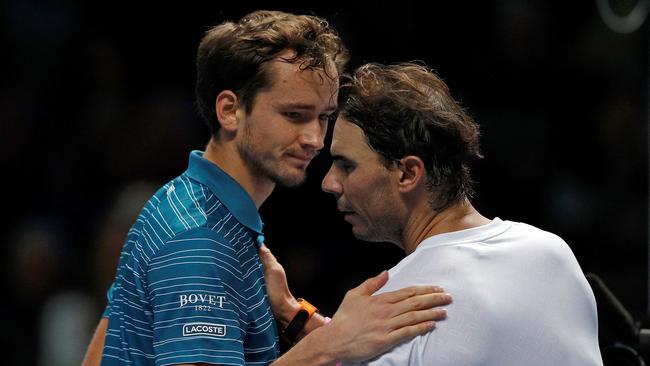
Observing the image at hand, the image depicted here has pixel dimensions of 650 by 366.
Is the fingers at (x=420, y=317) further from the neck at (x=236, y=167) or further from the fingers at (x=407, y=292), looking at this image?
the neck at (x=236, y=167)

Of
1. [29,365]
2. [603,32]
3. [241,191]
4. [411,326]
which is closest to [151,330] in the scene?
[241,191]

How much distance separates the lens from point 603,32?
17.9 feet

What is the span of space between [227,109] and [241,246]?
388mm

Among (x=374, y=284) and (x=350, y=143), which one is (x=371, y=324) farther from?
(x=350, y=143)

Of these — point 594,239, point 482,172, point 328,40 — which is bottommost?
point 594,239

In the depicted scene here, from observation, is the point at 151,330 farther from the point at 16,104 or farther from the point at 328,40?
the point at 16,104

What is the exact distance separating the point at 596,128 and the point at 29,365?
310 centimetres

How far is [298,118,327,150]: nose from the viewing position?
2590mm

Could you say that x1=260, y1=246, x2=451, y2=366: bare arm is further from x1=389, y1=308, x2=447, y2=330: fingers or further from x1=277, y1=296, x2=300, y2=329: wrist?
x1=277, y1=296, x2=300, y2=329: wrist

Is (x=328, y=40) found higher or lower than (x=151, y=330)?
higher

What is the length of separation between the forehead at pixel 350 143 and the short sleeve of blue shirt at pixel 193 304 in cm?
37

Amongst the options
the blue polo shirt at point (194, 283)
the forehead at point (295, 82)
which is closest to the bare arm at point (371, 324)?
the blue polo shirt at point (194, 283)

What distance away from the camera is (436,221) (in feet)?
7.68

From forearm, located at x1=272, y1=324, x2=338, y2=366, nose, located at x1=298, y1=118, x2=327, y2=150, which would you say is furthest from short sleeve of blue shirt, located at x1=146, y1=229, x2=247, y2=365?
nose, located at x1=298, y1=118, x2=327, y2=150
